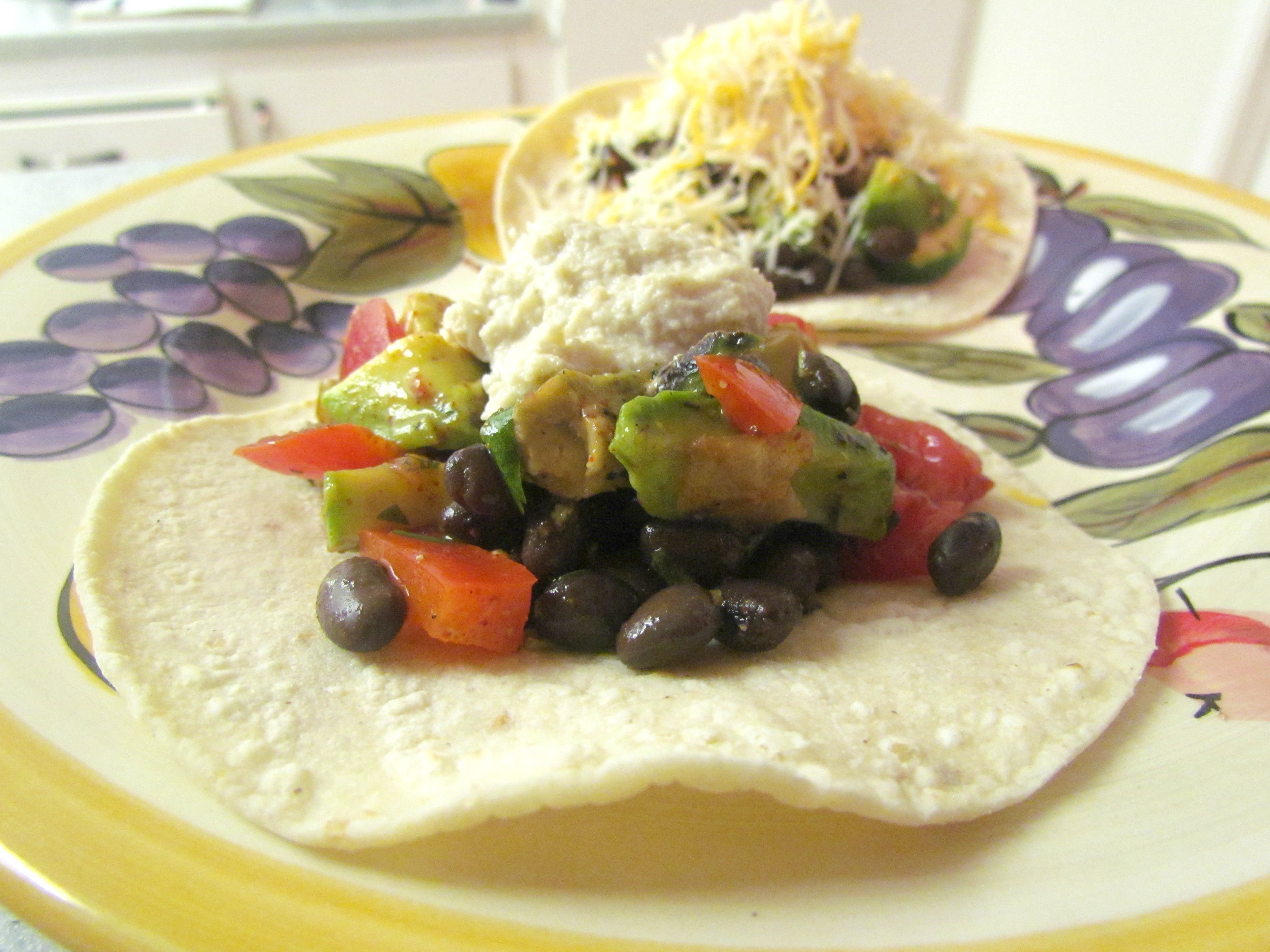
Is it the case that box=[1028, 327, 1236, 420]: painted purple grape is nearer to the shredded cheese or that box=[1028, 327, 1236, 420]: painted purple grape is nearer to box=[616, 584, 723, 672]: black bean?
the shredded cheese

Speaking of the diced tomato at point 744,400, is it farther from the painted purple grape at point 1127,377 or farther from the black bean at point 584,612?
the painted purple grape at point 1127,377

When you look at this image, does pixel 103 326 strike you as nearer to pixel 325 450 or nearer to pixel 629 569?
pixel 325 450

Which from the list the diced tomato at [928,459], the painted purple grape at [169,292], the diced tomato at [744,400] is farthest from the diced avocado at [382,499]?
A: the painted purple grape at [169,292]

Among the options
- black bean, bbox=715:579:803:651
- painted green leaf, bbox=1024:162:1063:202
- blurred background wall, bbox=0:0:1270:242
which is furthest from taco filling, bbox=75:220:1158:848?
blurred background wall, bbox=0:0:1270:242

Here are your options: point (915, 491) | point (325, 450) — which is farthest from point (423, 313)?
point (915, 491)

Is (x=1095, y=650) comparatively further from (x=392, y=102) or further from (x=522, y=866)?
(x=392, y=102)
